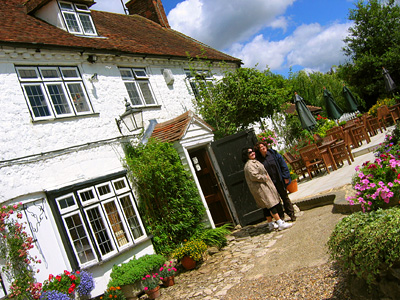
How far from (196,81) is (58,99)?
6188 millimetres

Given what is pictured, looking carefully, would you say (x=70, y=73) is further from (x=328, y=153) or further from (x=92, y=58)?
(x=328, y=153)

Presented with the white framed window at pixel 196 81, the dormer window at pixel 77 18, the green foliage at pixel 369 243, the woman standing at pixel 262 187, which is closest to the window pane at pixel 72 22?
the dormer window at pixel 77 18

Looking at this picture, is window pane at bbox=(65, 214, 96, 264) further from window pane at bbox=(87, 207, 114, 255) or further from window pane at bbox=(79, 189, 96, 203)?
window pane at bbox=(79, 189, 96, 203)

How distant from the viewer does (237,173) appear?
9953 mm

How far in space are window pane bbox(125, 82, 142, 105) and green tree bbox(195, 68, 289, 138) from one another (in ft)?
8.35

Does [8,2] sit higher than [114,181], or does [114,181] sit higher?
[8,2]

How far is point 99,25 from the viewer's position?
13.1m

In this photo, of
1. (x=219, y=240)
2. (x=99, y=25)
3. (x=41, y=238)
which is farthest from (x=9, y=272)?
(x=99, y=25)

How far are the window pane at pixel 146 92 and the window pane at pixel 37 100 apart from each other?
11.9 ft

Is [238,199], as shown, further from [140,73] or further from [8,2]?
[8,2]

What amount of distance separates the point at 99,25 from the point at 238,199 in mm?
8288

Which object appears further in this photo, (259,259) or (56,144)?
(56,144)

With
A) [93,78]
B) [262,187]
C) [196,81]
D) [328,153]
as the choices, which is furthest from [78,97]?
[328,153]

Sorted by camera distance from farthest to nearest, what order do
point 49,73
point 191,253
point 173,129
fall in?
1. point 173,129
2. point 49,73
3. point 191,253
